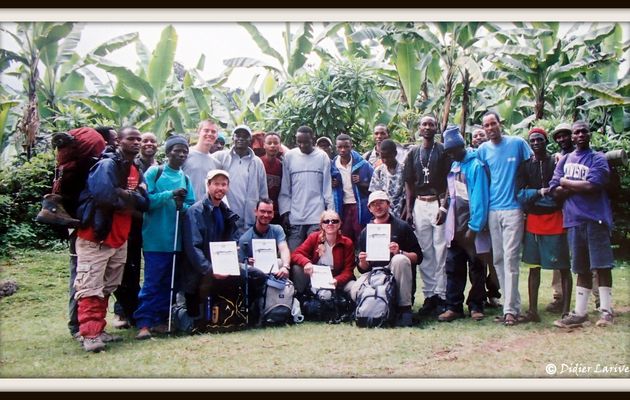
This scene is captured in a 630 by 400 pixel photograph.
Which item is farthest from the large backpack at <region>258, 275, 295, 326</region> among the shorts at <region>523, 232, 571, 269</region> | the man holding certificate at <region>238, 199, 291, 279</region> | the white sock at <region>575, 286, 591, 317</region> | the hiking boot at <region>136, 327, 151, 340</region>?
the white sock at <region>575, 286, 591, 317</region>

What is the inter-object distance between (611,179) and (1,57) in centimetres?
610

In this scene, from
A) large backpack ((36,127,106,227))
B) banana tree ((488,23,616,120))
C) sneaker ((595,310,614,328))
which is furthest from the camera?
banana tree ((488,23,616,120))

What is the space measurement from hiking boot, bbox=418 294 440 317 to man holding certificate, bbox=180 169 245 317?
1.88 meters

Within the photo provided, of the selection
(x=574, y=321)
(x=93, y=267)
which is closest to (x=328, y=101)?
(x=93, y=267)

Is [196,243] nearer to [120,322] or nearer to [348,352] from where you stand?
[120,322]

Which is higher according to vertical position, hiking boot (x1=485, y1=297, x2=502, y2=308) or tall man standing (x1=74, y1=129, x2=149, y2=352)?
tall man standing (x1=74, y1=129, x2=149, y2=352)

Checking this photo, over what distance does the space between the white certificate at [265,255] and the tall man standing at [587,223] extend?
264cm

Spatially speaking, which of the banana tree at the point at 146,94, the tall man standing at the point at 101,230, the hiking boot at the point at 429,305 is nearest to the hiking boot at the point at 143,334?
the tall man standing at the point at 101,230

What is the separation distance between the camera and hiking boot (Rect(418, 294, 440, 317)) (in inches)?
220

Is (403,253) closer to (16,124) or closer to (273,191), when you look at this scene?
(273,191)

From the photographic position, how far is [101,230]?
4594 mm

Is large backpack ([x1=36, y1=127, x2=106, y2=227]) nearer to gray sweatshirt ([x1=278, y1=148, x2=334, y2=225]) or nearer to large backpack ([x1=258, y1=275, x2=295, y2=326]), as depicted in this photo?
large backpack ([x1=258, y1=275, x2=295, y2=326])

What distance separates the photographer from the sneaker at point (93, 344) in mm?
4594
